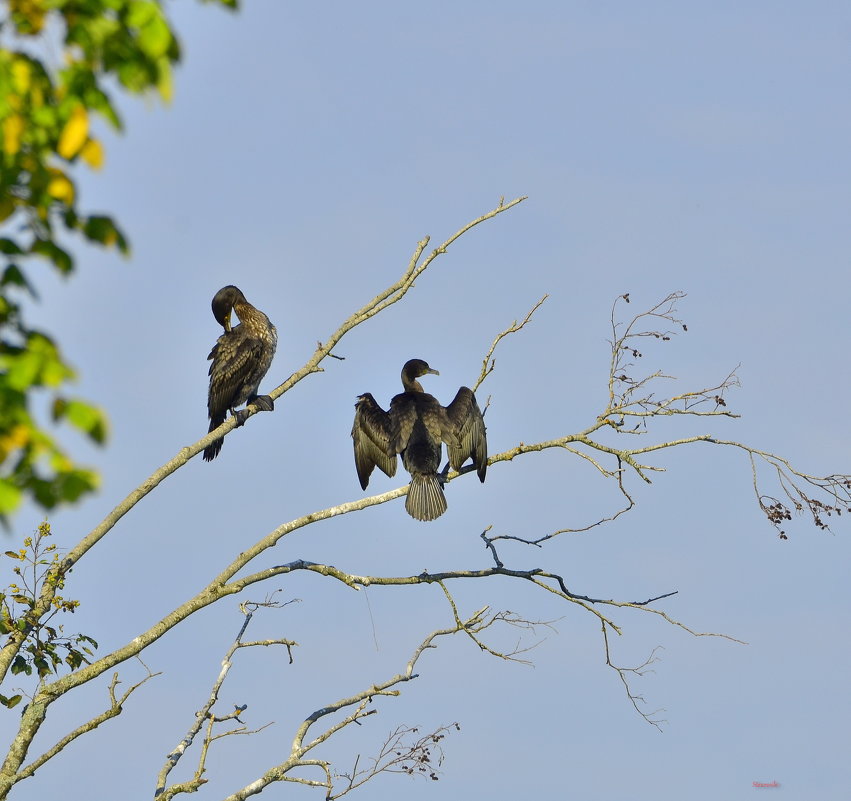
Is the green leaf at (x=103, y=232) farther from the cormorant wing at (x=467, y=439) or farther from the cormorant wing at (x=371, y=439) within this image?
the cormorant wing at (x=371, y=439)

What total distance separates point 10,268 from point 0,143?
1.07 ft

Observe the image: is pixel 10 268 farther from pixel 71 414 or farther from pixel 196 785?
pixel 196 785

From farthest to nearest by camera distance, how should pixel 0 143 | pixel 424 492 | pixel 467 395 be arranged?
pixel 467 395
pixel 424 492
pixel 0 143

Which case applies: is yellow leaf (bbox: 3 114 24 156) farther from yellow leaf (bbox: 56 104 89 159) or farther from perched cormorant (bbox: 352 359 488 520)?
perched cormorant (bbox: 352 359 488 520)

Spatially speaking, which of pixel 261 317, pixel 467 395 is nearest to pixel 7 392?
pixel 467 395

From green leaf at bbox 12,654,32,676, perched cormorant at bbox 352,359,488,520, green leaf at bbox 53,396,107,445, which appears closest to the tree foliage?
green leaf at bbox 53,396,107,445

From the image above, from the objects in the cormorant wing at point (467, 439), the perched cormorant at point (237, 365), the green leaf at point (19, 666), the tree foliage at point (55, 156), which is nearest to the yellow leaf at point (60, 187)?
the tree foliage at point (55, 156)

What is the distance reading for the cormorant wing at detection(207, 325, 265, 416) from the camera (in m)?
11.8

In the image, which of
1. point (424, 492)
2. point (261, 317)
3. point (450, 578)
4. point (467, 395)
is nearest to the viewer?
point (450, 578)

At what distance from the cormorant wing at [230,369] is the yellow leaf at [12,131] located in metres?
8.47

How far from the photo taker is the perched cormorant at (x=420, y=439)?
33.1 ft

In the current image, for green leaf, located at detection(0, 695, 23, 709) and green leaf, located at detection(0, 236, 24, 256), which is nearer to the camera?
green leaf, located at detection(0, 236, 24, 256)

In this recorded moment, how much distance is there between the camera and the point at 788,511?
25.7 feet

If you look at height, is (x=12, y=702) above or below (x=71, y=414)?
above
